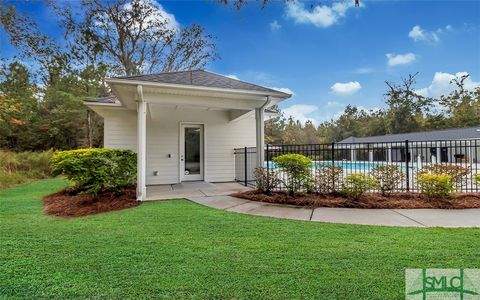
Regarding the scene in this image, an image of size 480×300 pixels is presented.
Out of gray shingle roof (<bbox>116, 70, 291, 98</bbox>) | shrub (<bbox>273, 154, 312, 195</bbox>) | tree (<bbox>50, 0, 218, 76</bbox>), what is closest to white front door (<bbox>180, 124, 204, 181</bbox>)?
gray shingle roof (<bbox>116, 70, 291, 98</bbox>)

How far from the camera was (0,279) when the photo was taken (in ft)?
8.54

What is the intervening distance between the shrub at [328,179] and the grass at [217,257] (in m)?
2.54

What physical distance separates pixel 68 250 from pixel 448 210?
6.85 meters

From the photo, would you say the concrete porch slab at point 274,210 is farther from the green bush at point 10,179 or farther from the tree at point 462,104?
the tree at point 462,104

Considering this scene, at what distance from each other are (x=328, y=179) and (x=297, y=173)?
82 cm

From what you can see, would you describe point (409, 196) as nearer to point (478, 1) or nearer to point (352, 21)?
point (478, 1)

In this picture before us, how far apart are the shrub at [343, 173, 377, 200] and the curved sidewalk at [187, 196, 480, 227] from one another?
0.80 metres

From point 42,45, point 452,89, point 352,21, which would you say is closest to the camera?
point 352,21

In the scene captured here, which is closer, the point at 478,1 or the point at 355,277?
the point at 355,277

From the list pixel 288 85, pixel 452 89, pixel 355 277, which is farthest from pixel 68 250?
pixel 452 89

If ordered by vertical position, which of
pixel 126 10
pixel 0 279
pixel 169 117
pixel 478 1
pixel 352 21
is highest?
pixel 126 10

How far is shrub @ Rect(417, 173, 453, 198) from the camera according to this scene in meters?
6.02

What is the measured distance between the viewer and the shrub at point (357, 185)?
626 cm

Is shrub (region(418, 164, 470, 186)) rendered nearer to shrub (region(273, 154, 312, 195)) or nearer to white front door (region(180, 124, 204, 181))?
shrub (region(273, 154, 312, 195))
